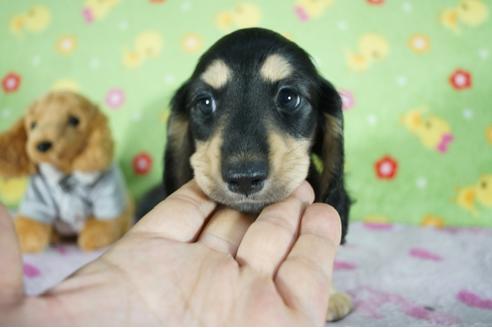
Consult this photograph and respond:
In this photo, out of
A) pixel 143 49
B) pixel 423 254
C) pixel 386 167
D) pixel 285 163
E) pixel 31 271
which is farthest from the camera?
pixel 143 49

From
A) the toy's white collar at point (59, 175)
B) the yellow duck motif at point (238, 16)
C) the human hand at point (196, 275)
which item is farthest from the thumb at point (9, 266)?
the yellow duck motif at point (238, 16)

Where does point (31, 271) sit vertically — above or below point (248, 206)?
below

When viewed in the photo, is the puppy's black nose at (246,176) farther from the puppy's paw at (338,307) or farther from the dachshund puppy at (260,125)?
the puppy's paw at (338,307)

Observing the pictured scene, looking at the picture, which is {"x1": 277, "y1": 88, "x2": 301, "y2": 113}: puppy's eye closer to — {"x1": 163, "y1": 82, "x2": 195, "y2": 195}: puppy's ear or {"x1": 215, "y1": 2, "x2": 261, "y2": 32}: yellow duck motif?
{"x1": 163, "y1": 82, "x2": 195, "y2": 195}: puppy's ear

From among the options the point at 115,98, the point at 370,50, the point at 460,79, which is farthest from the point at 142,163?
the point at 460,79

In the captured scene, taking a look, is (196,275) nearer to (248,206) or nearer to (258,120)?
(248,206)

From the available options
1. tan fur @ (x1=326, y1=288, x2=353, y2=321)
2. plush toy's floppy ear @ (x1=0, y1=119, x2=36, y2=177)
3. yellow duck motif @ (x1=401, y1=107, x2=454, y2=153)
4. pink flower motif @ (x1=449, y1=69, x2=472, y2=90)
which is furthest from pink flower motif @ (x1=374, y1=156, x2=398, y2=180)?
plush toy's floppy ear @ (x1=0, y1=119, x2=36, y2=177)
